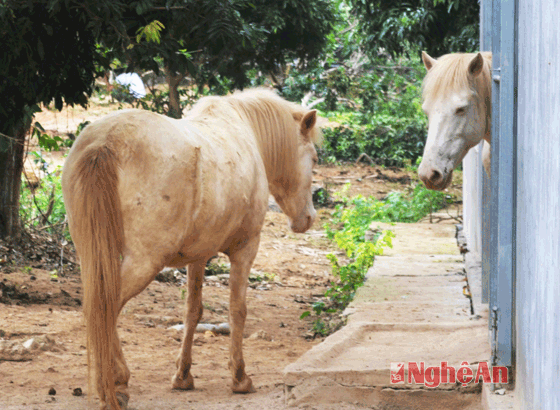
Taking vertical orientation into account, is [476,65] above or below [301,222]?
above

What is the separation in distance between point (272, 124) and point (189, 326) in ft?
5.12

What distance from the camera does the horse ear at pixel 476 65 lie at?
3.85 m

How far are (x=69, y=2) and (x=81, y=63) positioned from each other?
31.3 inches

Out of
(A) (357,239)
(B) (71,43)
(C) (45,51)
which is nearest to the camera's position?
(C) (45,51)

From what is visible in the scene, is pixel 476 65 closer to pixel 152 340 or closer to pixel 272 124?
pixel 272 124

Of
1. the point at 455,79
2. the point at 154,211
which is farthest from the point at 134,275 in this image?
the point at 455,79

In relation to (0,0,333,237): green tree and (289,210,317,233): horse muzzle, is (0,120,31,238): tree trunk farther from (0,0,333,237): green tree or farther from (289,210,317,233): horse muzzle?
(289,210,317,233): horse muzzle

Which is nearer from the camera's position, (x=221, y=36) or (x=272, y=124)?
(x=272, y=124)

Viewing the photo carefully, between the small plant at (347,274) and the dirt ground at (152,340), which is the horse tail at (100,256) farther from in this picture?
the small plant at (347,274)

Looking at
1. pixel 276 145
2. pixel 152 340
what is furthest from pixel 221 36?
pixel 152 340

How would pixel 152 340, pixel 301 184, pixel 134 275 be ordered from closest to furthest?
pixel 134 275 → pixel 301 184 → pixel 152 340

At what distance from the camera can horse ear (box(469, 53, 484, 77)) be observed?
152 inches

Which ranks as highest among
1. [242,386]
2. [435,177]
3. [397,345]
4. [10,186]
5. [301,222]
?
[435,177]

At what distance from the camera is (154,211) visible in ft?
10.5
